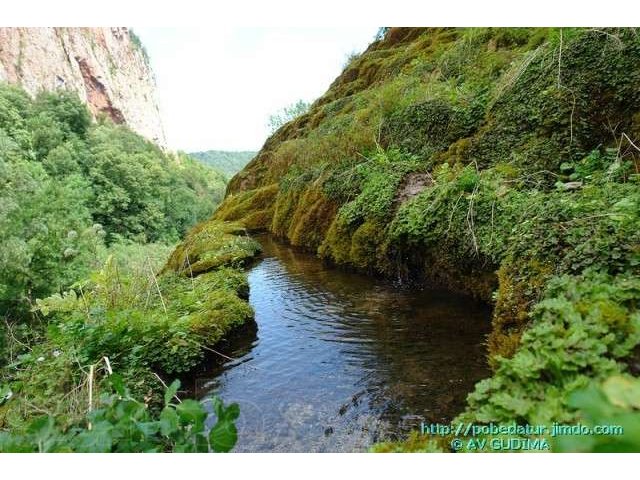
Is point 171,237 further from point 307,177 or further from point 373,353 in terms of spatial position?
point 373,353

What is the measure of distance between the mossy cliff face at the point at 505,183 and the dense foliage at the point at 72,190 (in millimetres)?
6526

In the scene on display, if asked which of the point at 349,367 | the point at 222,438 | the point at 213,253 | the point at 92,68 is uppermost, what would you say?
the point at 92,68

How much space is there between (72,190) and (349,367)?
1105 inches

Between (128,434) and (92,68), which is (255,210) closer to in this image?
(128,434)

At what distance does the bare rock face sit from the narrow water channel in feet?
161

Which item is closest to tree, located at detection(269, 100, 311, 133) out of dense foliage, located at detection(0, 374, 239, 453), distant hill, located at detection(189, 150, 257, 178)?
dense foliage, located at detection(0, 374, 239, 453)

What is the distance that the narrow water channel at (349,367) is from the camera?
3084 mm

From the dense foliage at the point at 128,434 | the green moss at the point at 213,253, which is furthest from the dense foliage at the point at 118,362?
the green moss at the point at 213,253

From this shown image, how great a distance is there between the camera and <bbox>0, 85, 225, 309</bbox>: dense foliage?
1046 centimetres

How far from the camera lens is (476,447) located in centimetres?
185

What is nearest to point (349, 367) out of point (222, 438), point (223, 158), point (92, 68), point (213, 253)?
point (222, 438)

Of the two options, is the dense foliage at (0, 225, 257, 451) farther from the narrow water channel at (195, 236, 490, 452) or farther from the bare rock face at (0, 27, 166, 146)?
the bare rock face at (0, 27, 166, 146)

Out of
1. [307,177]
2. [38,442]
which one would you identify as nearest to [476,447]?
[38,442]

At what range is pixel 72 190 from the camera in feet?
85.1
